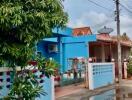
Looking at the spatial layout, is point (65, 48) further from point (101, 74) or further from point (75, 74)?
point (101, 74)

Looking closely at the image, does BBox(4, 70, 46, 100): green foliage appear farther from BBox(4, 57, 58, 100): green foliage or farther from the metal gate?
the metal gate

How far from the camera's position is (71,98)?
16.1 meters

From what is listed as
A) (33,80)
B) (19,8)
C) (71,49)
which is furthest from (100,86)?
(19,8)

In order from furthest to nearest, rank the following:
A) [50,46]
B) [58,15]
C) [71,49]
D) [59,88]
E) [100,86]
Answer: [71,49]
[50,46]
[100,86]
[59,88]
[58,15]

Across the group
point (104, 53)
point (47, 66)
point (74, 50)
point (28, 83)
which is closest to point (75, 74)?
point (74, 50)

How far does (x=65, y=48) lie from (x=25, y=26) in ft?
66.6

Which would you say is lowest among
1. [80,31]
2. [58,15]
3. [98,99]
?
[98,99]

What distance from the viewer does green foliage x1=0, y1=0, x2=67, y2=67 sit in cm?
727

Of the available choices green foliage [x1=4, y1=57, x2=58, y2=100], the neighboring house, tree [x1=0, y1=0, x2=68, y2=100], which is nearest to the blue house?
the neighboring house

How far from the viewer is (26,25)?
757 cm

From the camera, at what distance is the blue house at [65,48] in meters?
25.3

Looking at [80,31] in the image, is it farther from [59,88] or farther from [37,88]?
[37,88]

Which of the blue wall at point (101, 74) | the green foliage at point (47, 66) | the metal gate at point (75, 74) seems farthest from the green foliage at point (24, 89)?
the metal gate at point (75, 74)

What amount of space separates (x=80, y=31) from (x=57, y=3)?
27.2 meters
